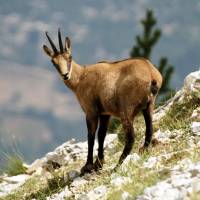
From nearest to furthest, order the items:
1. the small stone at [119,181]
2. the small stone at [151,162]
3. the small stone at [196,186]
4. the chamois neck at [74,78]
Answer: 1. the small stone at [196,186]
2. the small stone at [119,181]
3. the small stone at [151,162]
4. the chamois neck at [74,78]

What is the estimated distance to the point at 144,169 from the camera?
1022cm

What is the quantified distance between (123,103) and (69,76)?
1.59 m

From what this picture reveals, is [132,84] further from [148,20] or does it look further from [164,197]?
[148,20]

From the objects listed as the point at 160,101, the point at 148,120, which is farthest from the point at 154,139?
the point at 160,101

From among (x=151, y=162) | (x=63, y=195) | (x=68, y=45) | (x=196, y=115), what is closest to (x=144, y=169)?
(x=151, y=162)

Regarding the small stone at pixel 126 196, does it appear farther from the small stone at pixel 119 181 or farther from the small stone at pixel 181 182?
the small stone at pixel 119 181

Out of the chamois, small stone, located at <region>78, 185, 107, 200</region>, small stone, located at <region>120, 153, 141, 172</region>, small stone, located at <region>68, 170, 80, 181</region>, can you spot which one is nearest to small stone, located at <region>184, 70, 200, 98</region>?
the chamois

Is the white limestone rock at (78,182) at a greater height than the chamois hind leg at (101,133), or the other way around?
the chamois hind leg at (101,133)

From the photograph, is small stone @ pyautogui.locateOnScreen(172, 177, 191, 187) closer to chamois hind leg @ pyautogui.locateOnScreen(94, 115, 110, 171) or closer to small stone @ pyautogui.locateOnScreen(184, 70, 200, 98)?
chamois hind leg @ pyautogui.locateOnScreen(94, 115, 110, 171)

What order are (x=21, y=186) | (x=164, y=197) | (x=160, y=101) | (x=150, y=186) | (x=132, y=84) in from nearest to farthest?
(x=164, y=197)
(x=150, y=186)
(x=132, y=84)
(x=21, y=186)
(x=160, y=101)

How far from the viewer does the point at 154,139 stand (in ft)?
44.4

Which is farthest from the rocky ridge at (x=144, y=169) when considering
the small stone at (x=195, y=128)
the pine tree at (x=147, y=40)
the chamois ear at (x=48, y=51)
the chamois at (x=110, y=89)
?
the pine tree at (x=147, y=40)

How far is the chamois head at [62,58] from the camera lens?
13727mm

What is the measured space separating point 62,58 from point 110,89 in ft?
4.34
